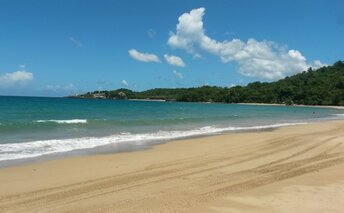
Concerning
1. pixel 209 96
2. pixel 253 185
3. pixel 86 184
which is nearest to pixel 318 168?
pixel 253 185

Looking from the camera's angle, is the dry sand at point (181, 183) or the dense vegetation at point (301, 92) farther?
the dense vegetation at point (301, 92)

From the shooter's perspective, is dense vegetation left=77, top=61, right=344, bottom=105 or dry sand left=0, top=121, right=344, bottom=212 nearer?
dry sand left=0, top=121, right=344, bottom=212

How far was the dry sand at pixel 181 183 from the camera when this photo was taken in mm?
7848

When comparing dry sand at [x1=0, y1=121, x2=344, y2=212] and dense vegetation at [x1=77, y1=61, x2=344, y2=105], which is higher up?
dense vegetation at [x1=77, y1=61, x2=344, y2=105]

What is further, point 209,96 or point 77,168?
point 209,96

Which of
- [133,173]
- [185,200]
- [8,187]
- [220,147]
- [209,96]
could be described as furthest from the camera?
[209,96]

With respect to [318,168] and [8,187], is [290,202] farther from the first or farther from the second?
[8,187]

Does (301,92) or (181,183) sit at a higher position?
(301,92)

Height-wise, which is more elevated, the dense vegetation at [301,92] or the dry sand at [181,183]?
the dense vegetation at [301,92]

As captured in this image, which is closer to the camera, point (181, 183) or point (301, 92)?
point (181, 183)

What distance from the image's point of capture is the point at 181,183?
9.70 meters

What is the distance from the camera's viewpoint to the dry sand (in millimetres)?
7848

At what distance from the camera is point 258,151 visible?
52.2ft

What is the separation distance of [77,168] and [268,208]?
6.40 m
